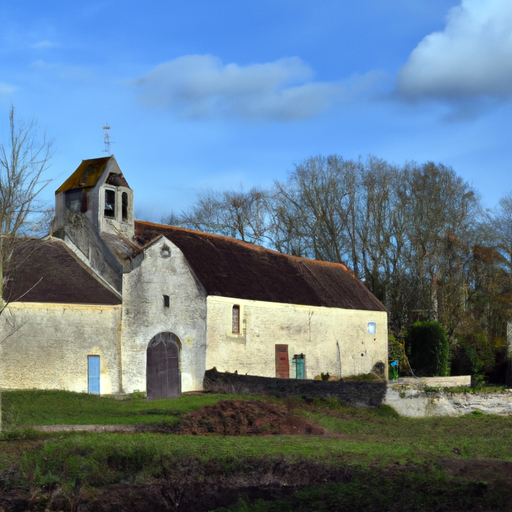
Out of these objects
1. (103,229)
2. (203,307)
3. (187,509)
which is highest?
(103,229)

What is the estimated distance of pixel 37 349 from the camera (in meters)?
24.9

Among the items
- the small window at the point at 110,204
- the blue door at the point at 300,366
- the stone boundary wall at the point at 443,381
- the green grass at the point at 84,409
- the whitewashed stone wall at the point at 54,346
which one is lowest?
the stone boundary wall at the point at 443,381

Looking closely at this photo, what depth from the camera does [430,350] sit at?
41.2 m

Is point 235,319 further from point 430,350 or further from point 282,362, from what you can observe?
point 430,350

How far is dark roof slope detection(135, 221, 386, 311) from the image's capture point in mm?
31609

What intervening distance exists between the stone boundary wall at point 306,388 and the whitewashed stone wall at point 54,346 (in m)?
4.24

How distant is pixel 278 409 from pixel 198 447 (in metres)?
6.06

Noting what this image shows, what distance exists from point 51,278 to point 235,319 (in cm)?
815

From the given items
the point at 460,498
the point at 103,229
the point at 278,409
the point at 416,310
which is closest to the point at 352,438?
the point at 278,409

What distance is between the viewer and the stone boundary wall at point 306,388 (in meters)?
23.0

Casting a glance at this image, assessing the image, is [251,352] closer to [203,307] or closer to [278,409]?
[203,307]

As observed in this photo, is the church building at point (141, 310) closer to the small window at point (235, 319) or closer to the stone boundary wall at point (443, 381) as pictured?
the small window at point (235, 319)

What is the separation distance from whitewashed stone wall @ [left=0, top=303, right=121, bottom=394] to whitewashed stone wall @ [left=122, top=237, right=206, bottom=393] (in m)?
0.96

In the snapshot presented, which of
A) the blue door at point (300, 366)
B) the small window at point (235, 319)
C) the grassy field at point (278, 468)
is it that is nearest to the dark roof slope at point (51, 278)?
the small window at point (235, 319)
